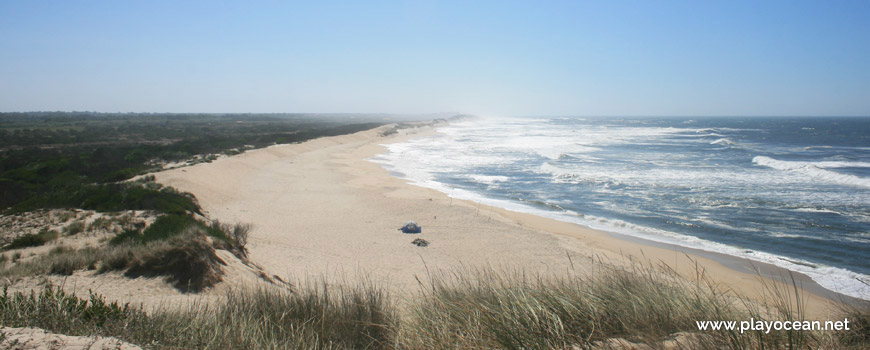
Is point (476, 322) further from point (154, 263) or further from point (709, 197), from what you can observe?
point (709, 197)

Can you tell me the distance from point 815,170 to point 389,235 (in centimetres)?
2727

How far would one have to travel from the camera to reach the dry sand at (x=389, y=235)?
367 inches

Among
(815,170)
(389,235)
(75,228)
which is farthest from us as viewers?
(815,170)

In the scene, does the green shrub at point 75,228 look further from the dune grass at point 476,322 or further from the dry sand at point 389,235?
the dune grass at point 476,322

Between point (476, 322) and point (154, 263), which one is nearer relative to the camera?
point (476, 322)

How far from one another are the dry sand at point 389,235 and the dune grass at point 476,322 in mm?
777

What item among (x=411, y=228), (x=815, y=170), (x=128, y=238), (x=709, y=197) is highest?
(x=128, y=238)

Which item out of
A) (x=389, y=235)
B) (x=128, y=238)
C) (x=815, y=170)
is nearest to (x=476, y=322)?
(x=128, y=238)

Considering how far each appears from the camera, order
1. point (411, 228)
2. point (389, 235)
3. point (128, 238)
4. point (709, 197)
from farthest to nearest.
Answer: point (709, 197) < point (411, 228) < point (389, 235) < point (128, 238)

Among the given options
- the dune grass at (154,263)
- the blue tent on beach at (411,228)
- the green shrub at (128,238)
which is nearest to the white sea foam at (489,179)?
the blue tent on beach at (411,228)

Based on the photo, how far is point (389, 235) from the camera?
12.7m

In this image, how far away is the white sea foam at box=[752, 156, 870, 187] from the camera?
2080 centimetres

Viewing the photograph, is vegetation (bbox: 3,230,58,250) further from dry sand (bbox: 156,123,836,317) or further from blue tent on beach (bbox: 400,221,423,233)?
blue tent on beach (bbox: 400,221,423,233)

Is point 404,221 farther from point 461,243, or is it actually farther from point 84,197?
point 84,197
